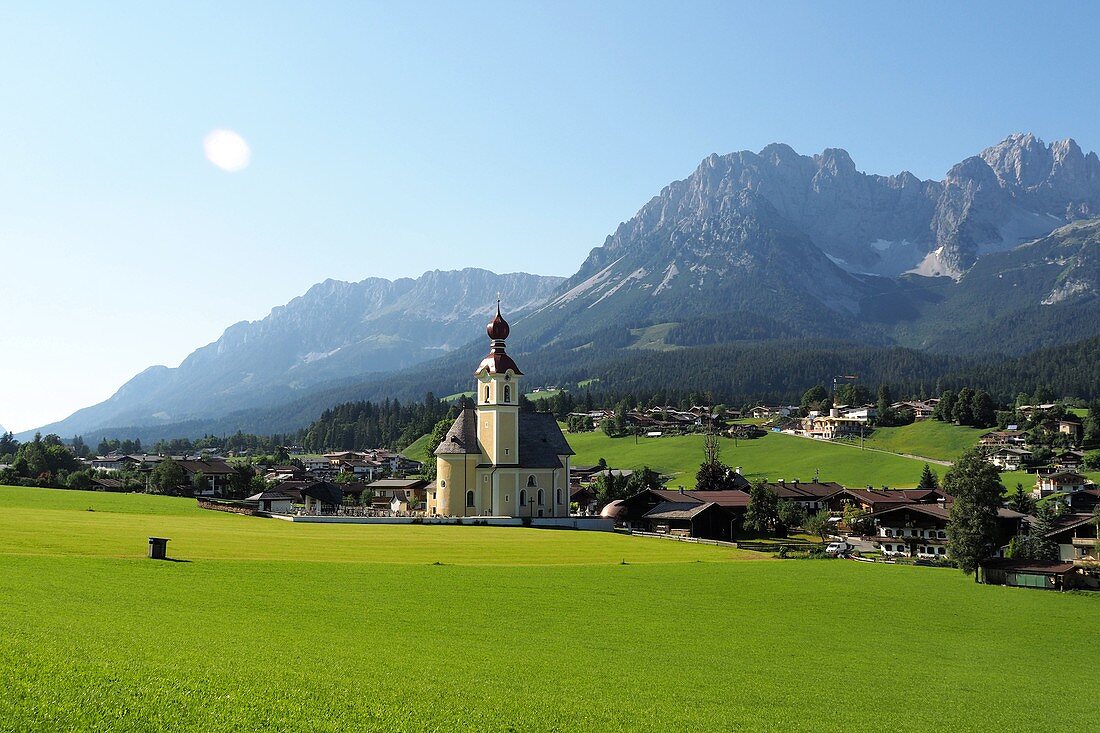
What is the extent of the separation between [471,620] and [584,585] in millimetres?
A: 11233

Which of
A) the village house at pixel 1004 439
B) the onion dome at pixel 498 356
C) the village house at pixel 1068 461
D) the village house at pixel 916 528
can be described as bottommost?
the village house at pixel 916 528

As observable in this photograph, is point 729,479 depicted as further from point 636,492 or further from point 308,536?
point 308,536

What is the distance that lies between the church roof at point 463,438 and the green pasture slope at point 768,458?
168ft

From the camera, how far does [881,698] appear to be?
23281 millimetres

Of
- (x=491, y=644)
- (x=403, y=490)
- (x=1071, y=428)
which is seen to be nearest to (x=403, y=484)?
(x=403, y=490)

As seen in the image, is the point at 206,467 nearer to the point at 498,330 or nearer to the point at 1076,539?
the point at 498,330

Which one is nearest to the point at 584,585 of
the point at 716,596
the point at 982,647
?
the point at 716,596

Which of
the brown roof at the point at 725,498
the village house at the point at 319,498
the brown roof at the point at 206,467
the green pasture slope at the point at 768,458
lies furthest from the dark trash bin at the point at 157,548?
the green pasture slope at the point at 768,458

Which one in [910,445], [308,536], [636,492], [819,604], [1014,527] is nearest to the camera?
[819,604]

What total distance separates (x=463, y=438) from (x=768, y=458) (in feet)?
272

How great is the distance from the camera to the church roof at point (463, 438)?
89438 mm

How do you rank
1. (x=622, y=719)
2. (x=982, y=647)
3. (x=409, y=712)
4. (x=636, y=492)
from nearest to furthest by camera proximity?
1. (x=409, y=712)
2. (x=622, y=719)
3. (x=982, y=647)
4. (x=636, y=492)

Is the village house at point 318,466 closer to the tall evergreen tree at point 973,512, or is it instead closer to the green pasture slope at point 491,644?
the green pasture slope at point 491,644

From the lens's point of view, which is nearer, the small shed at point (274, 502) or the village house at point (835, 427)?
the small shed at point (274, 502)
